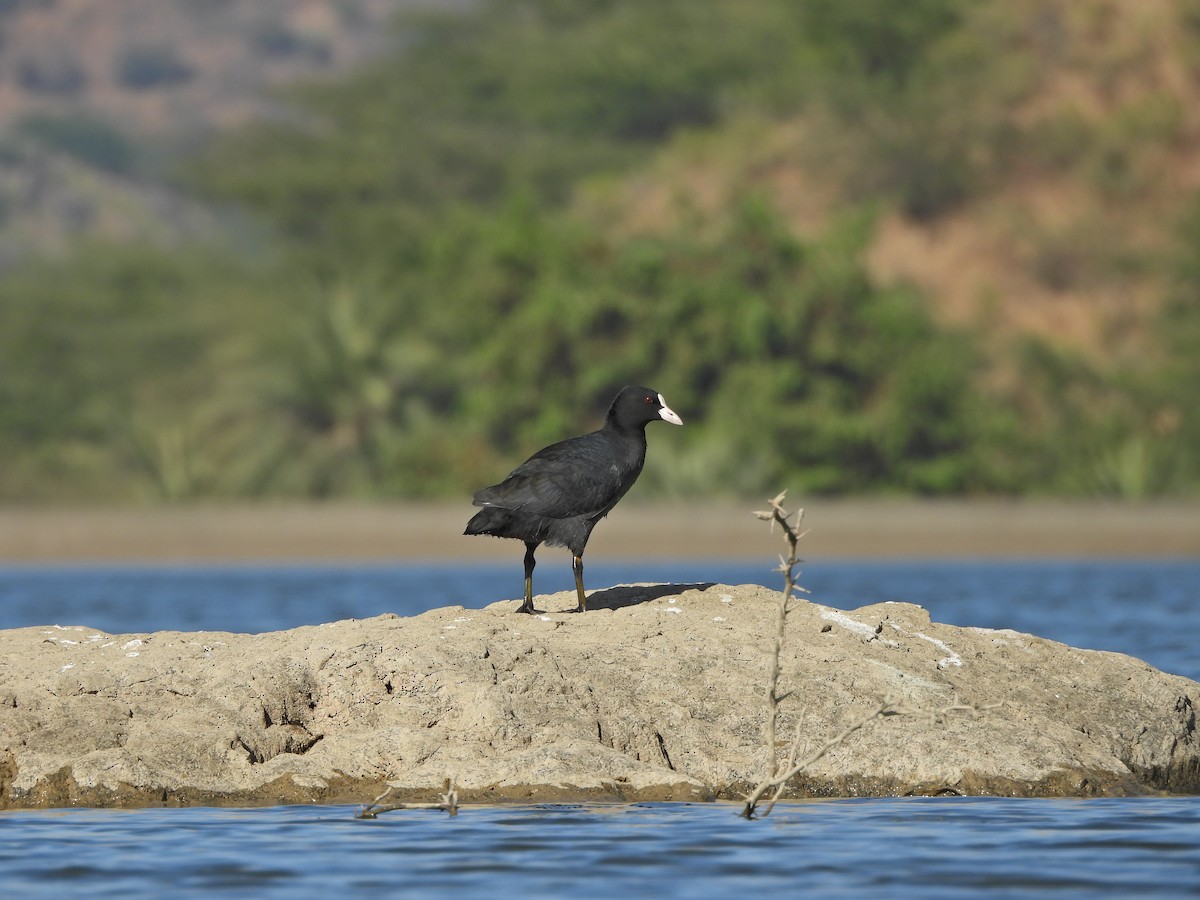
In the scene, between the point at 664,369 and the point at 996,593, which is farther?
the point at 664,369

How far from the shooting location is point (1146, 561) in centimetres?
4175

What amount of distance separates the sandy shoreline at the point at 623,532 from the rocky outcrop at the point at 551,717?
2947cm

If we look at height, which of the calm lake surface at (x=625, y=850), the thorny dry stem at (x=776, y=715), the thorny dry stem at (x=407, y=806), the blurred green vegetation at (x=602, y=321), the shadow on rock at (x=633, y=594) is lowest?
the calm lake surface at (x=625, y=850)

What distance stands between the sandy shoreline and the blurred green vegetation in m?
3.26

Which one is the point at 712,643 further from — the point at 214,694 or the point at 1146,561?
the point at 1146,561

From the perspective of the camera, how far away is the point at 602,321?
170ft

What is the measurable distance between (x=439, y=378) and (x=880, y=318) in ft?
36.0

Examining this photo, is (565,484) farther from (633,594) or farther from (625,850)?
(625,850)

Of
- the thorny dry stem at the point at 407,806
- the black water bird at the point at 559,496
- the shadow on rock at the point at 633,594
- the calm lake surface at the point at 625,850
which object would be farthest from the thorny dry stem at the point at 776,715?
the shadow on rock at the point at 633,594

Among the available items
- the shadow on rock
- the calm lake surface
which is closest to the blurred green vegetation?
the shadow on rock

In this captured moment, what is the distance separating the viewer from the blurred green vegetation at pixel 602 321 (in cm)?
4969

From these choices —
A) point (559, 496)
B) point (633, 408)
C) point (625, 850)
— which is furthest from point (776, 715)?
point (633, 408)

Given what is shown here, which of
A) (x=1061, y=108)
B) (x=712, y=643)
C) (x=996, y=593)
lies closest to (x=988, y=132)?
(x=1061, y=108)

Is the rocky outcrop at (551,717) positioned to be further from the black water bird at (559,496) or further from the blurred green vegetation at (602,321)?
the blurred green vegetation at (602,321)
